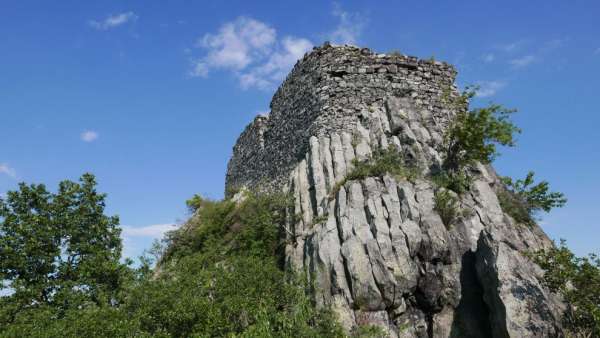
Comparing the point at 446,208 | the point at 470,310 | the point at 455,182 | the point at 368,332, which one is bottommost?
the point at 368,332

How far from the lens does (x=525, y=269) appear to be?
37.7 ft

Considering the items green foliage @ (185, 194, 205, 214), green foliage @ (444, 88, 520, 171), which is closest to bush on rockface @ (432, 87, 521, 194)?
green foliage @ (444, 88, 520, 171)

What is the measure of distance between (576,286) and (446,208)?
397cm

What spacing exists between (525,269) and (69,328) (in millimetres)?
12979

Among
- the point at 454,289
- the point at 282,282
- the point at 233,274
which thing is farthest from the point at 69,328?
the point at 454,289

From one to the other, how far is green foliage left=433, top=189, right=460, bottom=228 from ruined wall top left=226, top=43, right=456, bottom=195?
17.9 feet

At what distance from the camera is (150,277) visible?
15.4 meters

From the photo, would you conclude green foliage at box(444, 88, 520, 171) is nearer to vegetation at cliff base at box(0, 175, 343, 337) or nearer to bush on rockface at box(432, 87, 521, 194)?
bush on rockface at box(432, 87, 521, 194)

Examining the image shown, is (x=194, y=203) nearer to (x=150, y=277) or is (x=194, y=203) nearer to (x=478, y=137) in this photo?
(x=150, y=277)

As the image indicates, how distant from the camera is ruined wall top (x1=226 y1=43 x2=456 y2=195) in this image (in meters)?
18.2

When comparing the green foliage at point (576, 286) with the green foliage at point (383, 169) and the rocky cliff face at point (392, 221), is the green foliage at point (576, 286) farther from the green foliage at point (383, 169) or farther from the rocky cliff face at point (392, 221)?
the green foliage at point (383, 169)

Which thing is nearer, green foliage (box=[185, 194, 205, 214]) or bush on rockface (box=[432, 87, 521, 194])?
bush on rockface (box=[432, 87, 521, 194])

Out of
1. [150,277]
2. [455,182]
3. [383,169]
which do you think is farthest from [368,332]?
[150,277]

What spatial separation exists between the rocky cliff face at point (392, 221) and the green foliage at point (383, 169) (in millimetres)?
297
